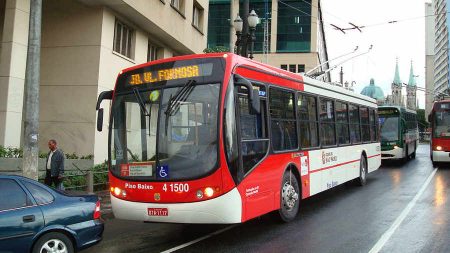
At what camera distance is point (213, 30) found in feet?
223

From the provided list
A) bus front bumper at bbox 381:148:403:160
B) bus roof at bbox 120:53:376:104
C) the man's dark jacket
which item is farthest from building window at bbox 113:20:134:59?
bus front bumper at bbox 381:148:403:160

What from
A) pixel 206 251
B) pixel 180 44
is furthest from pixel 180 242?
pixel 180 44

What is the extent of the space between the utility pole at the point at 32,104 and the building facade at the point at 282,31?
186 feet

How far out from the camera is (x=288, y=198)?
8789 millimetres

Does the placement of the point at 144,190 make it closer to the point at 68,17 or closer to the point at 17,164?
the point at 17,164

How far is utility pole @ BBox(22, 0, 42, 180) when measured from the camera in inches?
367

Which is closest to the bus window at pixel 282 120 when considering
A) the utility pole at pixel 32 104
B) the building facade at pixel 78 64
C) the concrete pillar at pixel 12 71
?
the utility pole at pixel 32 104

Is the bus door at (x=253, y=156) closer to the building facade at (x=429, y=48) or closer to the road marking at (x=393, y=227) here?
the road marking at (x=393, y=227)

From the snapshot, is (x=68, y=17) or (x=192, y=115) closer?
(x=192, y=115)

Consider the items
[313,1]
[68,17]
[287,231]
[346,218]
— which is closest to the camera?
[287,231]

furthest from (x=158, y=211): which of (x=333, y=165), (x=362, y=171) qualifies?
(x=362, y=171)

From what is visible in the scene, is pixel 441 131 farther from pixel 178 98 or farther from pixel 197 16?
pixel 178 98

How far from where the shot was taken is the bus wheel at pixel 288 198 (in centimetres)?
864

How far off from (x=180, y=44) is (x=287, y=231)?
52.2ft
